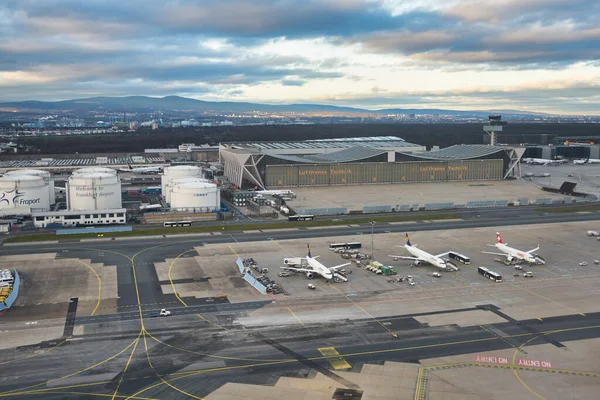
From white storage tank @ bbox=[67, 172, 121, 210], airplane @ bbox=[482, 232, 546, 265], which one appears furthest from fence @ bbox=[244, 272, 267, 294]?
white storage tank @ bbox=[67, 172, 121, 210]

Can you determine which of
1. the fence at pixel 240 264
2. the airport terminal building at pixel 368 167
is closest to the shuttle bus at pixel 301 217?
the fence at pixel 240 264

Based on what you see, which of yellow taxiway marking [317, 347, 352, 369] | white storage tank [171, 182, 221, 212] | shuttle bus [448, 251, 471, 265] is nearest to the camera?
yellow taxiway marking [317, 347, 352, 369]

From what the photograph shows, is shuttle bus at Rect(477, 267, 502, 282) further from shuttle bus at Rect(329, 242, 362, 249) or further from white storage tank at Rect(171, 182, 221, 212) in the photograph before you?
white storage tank at Rect(171, 182, 221, 212)

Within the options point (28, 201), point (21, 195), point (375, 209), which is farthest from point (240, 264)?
point (21, 195)

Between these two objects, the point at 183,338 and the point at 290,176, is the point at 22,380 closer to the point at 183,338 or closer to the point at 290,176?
the point at 183,338

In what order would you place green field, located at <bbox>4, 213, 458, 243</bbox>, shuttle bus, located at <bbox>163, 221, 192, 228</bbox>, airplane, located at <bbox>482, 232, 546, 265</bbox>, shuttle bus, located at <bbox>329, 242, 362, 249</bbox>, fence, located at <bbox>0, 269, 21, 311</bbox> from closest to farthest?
fence, located at <bbox>0, 269, 21, 311</bbox> → airplane, located at <bbox>482, 232, 546, 265</bbox> → shuttle bus, located at <bbox>329, 242, 362, 249</bbox> → green field, located at <bbox>4, 213, 458, 243</bbox> → shuttle bus, located at <bbox>163, 221, 192, 228</bbox>

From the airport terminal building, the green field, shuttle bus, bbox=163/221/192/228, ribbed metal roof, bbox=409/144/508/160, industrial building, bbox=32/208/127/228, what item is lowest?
the green field
